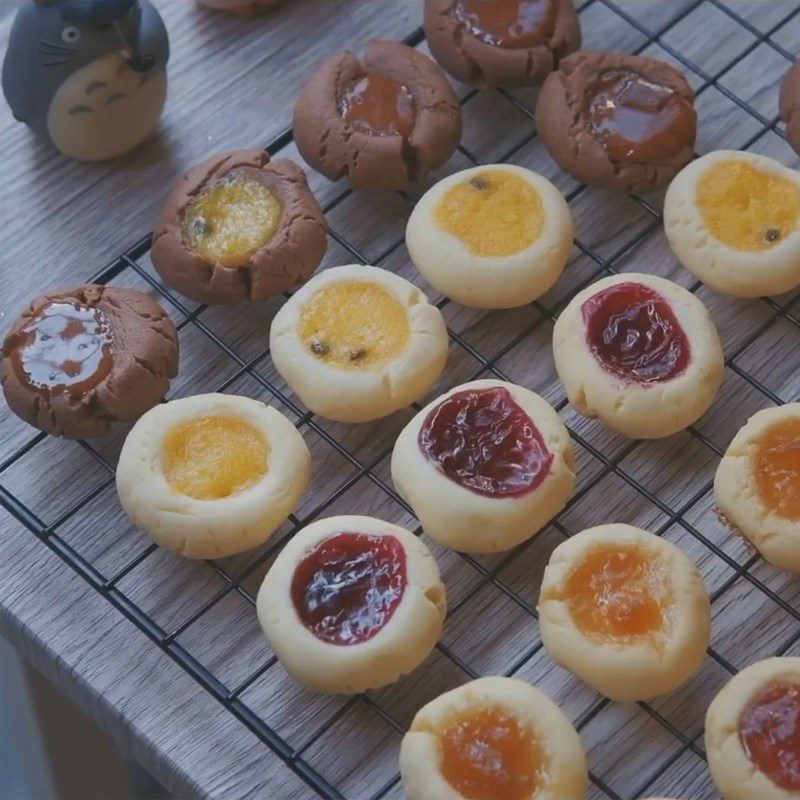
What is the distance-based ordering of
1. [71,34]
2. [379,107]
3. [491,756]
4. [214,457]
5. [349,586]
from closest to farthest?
Result: 1. [491,756]
2. [349,586]
3. [214,457]
4. [71,34]
5. [379,107]

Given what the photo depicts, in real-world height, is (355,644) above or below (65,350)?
below

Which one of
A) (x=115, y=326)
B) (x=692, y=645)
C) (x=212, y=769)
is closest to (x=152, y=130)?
(x=115, y=326)

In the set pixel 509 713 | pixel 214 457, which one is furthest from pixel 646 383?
pixel 214 457

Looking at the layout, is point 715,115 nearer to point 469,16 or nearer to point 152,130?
point 469,16

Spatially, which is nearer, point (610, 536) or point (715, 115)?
point (610, 536)

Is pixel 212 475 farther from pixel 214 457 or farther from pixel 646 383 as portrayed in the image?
pixel 646 383

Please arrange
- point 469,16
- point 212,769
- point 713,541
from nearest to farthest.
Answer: point 212,769 < point 713,541 < point 469,16
